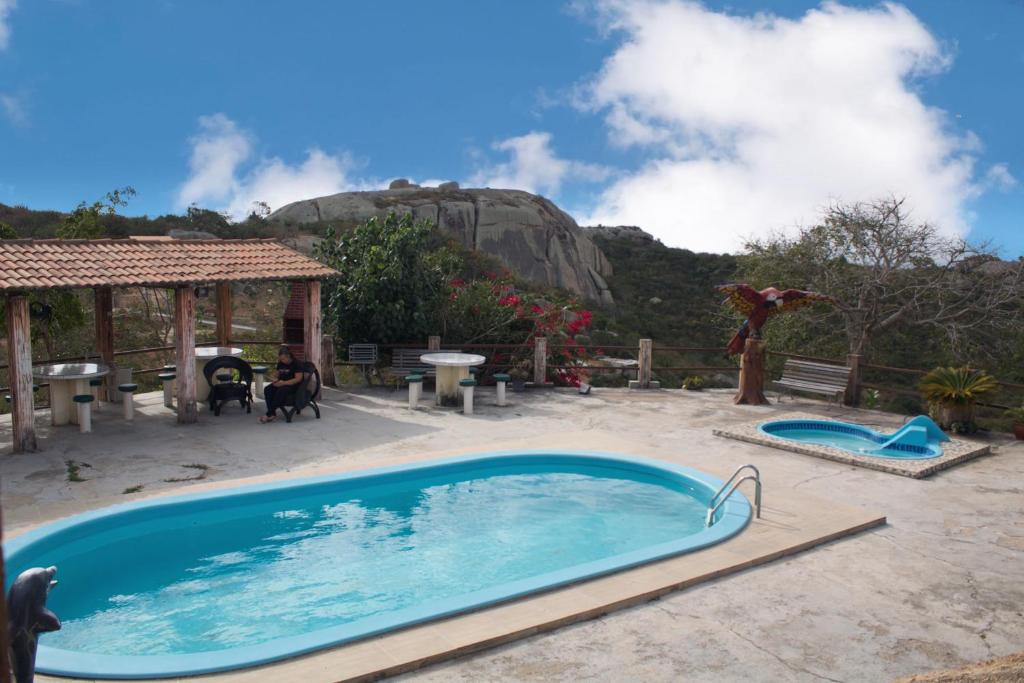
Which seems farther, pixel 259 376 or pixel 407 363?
pixel 407 363

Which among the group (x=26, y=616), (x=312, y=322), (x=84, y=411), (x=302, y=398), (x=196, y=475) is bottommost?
(x=196, y=475)

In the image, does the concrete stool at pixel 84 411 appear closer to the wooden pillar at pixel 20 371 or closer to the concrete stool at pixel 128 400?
the concrete stool at pixel 128 400

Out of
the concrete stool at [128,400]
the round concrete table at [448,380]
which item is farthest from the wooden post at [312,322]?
the concrete stool at [128,400]

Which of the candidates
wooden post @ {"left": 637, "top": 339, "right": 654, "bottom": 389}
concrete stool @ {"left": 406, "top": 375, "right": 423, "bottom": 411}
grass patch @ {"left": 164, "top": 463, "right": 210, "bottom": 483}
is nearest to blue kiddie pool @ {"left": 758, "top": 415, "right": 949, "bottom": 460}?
wooden post @ {"left": 637, "top": 339, "right": 654, "bottom": 389}

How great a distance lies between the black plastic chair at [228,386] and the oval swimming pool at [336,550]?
4059 millimetres

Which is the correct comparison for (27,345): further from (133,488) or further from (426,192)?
(426,192)

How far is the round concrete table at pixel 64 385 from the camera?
10.7 metres

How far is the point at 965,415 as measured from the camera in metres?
11.5

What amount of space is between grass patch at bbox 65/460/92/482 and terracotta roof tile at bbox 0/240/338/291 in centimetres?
213

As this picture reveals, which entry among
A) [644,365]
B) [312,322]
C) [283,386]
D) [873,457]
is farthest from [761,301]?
[283,386]

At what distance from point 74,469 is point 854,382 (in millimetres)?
12112

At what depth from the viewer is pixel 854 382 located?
44.9 ft

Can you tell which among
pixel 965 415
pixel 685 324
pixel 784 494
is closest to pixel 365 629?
pixel 784 494

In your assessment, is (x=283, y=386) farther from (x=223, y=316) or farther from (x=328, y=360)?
(x=223, y=316)
